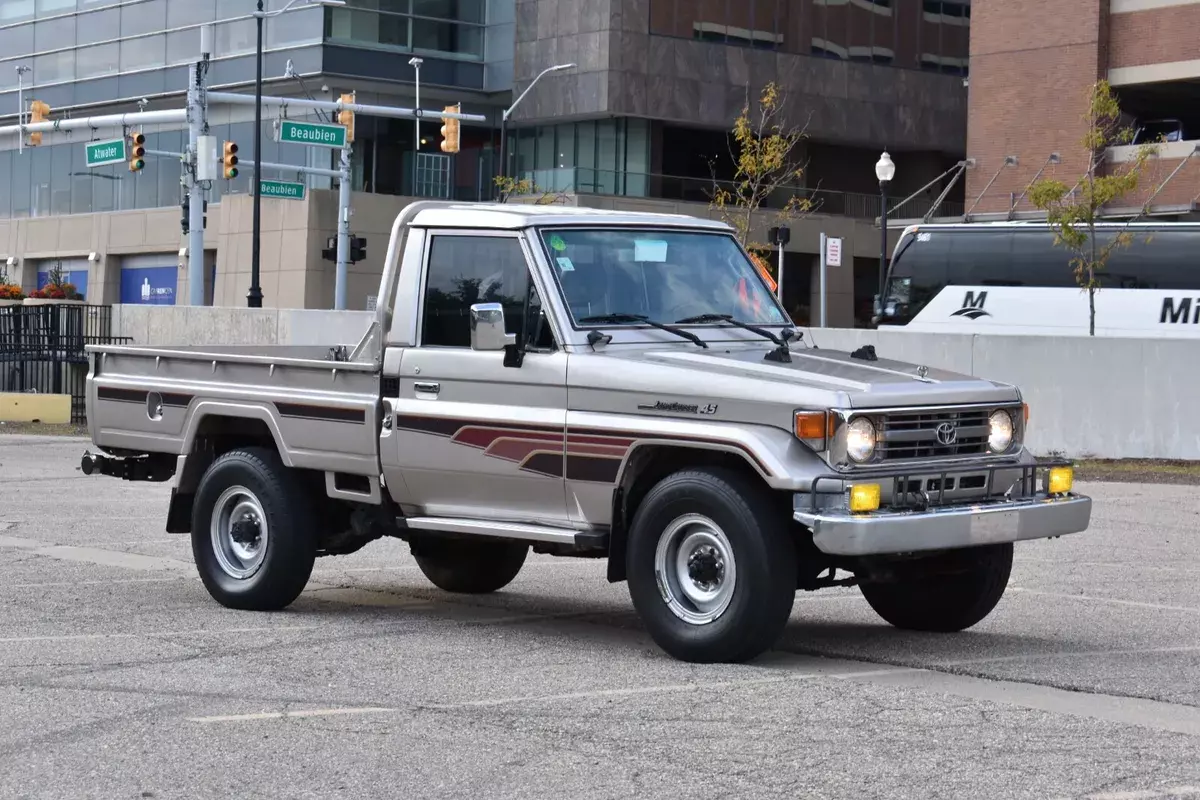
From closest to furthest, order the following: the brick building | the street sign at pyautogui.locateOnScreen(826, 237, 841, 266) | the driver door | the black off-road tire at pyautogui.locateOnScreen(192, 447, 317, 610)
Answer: the driver door < the black off-road tire at pyautogui.locateOnScreen(192, 447, 317, 610) < the street sign at pyautogui.locateOnScreen(826, 237, 841, 266) < the brick building

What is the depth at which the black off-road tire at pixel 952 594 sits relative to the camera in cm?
945

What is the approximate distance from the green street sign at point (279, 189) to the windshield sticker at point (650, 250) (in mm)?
37687

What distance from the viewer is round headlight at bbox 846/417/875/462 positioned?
834 cm

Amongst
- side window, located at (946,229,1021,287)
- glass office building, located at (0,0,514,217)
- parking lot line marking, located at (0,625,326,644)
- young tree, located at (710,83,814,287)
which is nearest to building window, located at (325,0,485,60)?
glass office building, located at (0,0,514,217)

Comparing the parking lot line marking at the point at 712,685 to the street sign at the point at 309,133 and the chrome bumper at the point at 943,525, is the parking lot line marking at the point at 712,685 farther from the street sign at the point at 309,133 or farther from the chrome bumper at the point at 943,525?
the street sign at the point at 309,133

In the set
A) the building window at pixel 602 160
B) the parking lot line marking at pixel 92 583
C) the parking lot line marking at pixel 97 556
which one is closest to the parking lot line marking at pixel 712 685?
the parking lot line marking at pixel 92 583

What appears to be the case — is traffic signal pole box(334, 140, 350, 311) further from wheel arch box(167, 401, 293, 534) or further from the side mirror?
the side mirror

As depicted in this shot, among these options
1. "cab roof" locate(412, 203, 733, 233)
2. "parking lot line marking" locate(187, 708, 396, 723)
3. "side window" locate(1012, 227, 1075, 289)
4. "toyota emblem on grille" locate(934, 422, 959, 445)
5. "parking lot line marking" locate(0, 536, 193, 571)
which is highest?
"side window" locate(1012, 227, 1075, 289)

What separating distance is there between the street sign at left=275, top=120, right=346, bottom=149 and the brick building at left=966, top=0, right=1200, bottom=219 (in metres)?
15.9

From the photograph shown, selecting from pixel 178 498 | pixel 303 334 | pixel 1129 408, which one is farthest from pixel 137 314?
pixel 178 498

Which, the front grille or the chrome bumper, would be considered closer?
the chrome bumper

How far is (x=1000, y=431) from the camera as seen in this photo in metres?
9.09

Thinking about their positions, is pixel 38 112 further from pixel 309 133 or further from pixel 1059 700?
pixel 1059 700

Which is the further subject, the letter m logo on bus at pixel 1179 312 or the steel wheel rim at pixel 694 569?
the letter m logo on bus at pixel 1179 312
